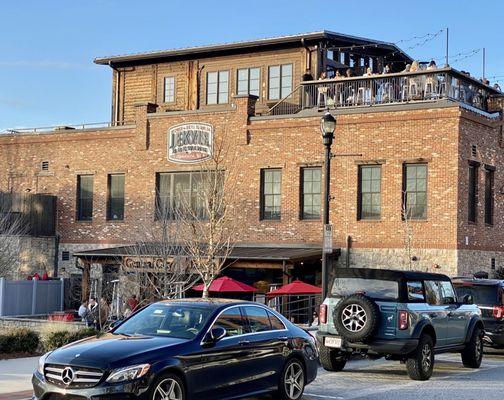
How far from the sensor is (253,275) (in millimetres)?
31984

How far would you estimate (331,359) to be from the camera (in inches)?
625

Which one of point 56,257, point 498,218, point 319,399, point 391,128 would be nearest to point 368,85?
point 391,128

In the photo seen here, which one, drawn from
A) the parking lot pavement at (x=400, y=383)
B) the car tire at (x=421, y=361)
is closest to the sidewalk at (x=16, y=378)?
the parking lot pavement at (x=400, y=383)

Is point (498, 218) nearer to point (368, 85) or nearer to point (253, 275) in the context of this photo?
point (368, 85)

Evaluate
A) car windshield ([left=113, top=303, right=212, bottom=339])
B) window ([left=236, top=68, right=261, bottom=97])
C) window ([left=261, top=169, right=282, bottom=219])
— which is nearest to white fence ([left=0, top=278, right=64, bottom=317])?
window ([left=261, top=169, right=282, bottom=219])

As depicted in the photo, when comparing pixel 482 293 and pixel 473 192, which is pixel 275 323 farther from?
pixel 473 192

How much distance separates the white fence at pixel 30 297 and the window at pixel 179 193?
522 cm

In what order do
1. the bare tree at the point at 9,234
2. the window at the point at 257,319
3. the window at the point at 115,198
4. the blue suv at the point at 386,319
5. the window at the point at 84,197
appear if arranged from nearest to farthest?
the window at the point at 257,319, the blue suv at the point at 386,319, the bare tree at the point at 9,234, the window at the point at 115,198, the window at the point at 84,197

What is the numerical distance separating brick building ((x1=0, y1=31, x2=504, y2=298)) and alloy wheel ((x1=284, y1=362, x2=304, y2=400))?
15.0 meters

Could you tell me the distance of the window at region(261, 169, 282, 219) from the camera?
31219 millimetres

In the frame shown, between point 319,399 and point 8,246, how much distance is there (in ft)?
78.9

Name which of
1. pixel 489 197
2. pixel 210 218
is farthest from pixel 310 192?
pixel 489 197

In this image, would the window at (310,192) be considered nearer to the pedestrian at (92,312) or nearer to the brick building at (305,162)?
the brick building at (305,162)

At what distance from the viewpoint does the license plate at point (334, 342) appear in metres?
15.2
